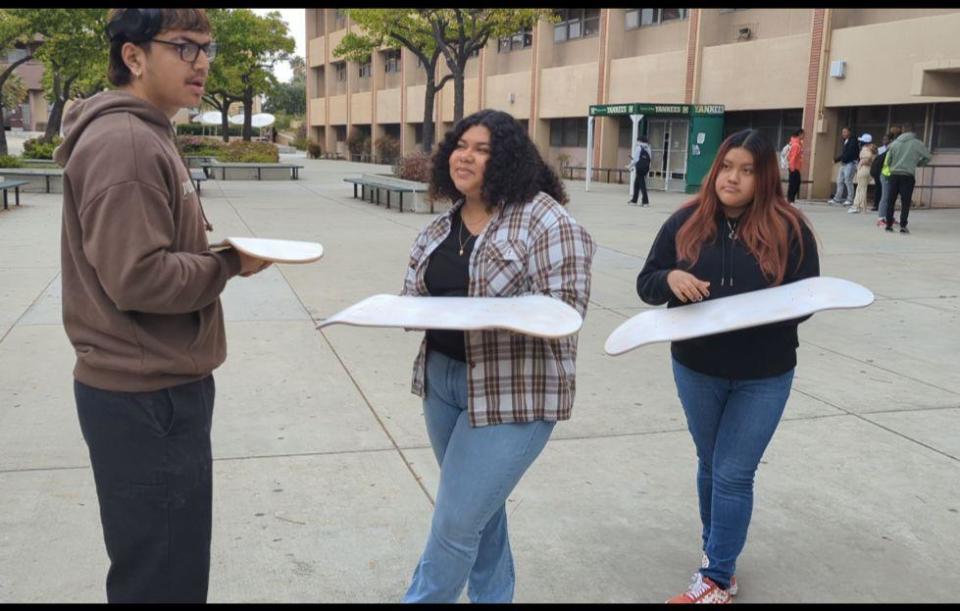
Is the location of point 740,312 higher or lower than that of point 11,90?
lower

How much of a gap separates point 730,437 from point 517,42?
1460 inches

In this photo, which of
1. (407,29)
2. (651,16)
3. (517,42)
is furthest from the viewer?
(517,42)

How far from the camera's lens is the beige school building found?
2116cm

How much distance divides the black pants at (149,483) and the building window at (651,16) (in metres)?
29.3

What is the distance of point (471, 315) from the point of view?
235 cm

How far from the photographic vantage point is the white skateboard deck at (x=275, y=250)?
2172 mm

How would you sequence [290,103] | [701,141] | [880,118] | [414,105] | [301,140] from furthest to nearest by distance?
[290,103] → [301,140] → [414,105] → [701,141] → [880,118]

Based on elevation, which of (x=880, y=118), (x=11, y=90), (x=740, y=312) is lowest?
(x=740, y=312)

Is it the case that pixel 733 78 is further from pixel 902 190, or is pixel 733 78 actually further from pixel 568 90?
pixel 902 190

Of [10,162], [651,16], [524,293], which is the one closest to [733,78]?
[651,16]

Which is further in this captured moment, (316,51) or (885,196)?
(316,51)

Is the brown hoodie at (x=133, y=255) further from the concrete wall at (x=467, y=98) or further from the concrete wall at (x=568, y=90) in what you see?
the concrete wall at (x=467, y=98)

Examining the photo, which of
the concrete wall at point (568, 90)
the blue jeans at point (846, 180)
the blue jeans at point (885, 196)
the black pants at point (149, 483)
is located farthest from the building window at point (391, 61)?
the black pants at point (149, 483)

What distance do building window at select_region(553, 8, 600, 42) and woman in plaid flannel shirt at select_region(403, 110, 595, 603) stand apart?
31556mm
